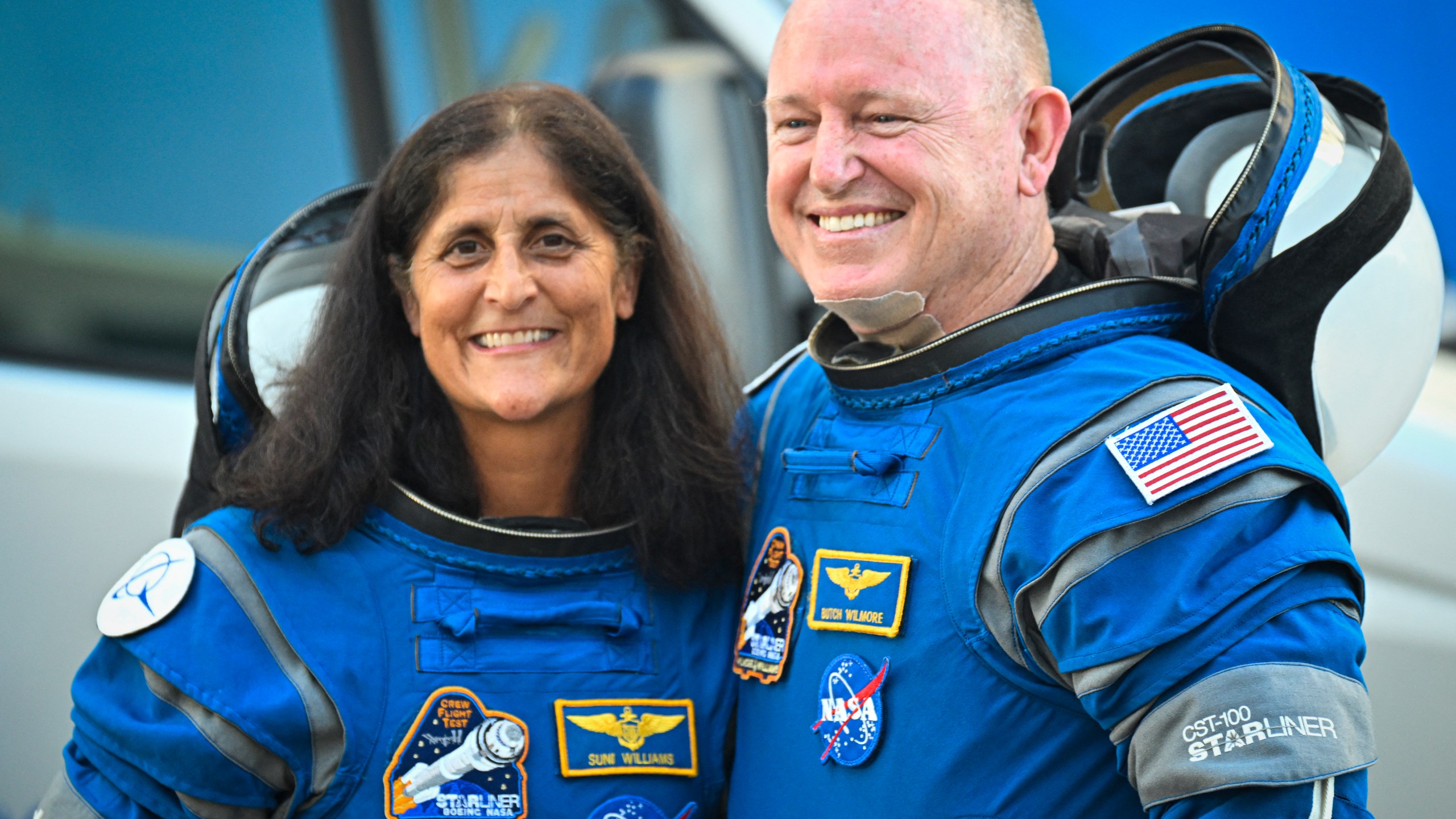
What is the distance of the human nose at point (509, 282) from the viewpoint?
1.98 meters

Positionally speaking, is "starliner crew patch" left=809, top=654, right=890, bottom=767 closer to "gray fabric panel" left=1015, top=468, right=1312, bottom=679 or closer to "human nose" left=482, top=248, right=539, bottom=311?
"gray fabric panel" left=1015, top=468, right=1312, bottom=679

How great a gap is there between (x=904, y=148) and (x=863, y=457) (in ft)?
1.41

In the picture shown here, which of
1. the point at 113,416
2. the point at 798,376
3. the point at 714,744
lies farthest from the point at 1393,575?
the point at 113,416

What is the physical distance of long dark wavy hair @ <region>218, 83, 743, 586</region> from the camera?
1.99m

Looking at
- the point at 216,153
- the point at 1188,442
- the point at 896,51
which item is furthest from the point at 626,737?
the point at 216,153

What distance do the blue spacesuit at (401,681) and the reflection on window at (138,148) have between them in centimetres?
173

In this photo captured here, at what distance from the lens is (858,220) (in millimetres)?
1888

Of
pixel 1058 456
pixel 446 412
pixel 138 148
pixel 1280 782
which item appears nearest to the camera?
pixel 1280 782

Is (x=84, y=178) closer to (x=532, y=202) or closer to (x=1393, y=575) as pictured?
(x=532, y=202)

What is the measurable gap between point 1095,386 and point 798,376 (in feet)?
2.38

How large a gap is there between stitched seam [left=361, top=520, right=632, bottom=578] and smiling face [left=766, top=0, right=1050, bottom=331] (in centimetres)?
57

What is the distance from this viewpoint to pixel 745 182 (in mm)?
3205

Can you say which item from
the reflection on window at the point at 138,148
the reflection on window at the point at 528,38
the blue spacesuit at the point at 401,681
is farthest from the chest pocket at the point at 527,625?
the reflection on window at the point at 528,38

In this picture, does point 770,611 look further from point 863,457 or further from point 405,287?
point 405,287
